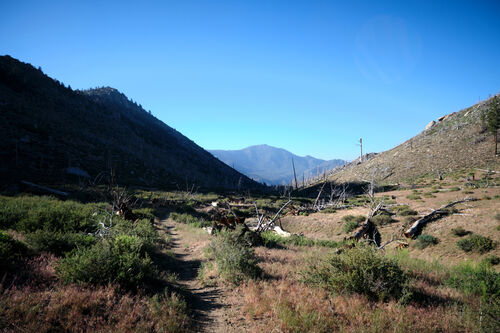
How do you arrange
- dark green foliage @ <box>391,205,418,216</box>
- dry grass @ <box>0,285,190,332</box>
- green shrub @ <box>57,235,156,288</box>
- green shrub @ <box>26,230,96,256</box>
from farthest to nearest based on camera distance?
dark green foliage @ <box>391,205,418,216</box> < green shrub @ <box>26,230,96,256</box> < green shrub @ <box>57,235,156,288</box> < dry grass @ <box>0,285,190,332</box>

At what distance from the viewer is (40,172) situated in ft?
96.5

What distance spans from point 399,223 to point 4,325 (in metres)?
22.3

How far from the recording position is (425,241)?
13922mm

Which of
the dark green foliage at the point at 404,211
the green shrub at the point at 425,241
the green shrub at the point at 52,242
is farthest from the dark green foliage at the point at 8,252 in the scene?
the dark green foliage at the point at 404,211

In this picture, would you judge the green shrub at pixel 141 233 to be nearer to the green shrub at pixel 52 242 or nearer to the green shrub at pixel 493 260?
the green shrub at pixel 52 242

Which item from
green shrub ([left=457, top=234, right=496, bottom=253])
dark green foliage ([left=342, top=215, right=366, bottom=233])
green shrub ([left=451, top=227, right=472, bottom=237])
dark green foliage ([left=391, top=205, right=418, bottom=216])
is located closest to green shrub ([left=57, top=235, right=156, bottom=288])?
green shrub ([left=457, top=234, right=496, bottom=253])

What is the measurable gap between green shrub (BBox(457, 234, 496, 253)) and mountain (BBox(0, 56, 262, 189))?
26534 millimetres

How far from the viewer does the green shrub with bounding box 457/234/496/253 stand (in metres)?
11.5

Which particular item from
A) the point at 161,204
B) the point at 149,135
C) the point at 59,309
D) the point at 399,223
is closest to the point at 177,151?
the point at 149,135

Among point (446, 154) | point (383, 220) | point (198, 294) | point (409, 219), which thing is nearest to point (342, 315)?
point (198, 294)

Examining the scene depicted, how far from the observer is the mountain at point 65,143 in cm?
3098

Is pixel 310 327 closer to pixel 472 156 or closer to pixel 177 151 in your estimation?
pixel 472 156

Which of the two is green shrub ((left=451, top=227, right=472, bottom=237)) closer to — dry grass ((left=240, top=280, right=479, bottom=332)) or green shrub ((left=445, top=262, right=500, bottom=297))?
green shrub ((left=445, top=262, right=500, bottom=297))

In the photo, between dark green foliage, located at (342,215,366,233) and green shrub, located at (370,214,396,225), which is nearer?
green shrub, located at (370,214,396,225)
